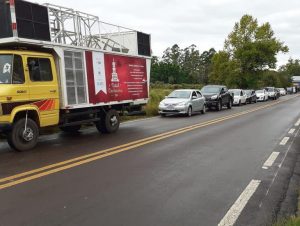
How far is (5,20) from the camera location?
32.0 ft

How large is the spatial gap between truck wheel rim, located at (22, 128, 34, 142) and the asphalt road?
468 mm

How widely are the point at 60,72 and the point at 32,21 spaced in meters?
1.65

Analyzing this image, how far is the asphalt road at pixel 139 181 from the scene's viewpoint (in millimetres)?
5039

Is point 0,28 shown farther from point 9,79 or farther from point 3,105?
point 3,105

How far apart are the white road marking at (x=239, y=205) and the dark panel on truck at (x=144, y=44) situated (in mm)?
9763

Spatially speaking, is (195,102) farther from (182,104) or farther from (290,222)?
(290,222)

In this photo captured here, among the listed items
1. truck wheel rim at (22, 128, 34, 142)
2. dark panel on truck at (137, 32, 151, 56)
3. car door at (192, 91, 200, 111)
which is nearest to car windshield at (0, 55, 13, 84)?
truck wheel rim at (22, 128, 34, 142)

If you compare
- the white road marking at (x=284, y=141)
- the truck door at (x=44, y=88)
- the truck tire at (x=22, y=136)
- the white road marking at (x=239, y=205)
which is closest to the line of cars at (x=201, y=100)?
the white road marking at (x=284, y=141)

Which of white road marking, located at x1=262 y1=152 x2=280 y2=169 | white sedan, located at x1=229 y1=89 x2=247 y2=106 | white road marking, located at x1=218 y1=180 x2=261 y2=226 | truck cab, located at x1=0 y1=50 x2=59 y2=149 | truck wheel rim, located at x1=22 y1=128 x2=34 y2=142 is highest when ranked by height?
truck cab, located at x1=0 y1=50 x2=59 y2=149

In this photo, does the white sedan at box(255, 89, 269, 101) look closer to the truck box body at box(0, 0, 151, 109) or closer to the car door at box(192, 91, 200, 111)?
the car door at box(192, 91, 200, 111)

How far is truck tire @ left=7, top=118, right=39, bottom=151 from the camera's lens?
32.2ft

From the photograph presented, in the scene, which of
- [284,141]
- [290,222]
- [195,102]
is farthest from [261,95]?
[290,222]

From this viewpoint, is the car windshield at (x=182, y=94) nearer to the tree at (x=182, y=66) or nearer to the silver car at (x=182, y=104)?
the silver car at (x=182, y=104)

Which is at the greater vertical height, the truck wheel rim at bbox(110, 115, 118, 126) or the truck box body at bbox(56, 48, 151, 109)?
the truck box body at bbox(56, 48, 151, 109)
